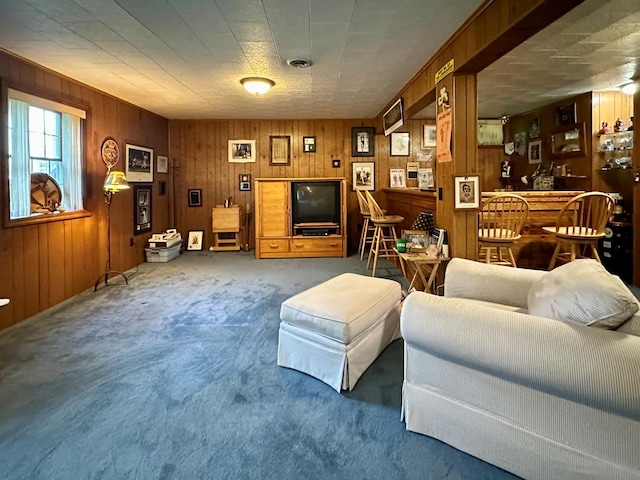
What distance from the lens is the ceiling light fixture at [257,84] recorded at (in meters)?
4.27

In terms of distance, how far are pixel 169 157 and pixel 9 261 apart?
387 cm

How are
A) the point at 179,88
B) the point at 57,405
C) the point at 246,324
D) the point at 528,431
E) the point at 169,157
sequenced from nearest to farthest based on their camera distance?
the point at 528,431
the point at 57,405
the point at 246,324
the point at 179,88
the point at 169,157

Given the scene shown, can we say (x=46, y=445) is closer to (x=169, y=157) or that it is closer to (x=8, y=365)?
(x=8, y=365)

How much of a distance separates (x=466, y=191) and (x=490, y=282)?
1.17m

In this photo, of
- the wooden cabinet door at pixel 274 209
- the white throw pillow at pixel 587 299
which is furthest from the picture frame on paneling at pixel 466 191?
the wooden cabinet door at pixel 274 209

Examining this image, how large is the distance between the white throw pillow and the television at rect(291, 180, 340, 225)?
190 inches

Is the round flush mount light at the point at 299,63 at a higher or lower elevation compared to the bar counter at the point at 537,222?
higher

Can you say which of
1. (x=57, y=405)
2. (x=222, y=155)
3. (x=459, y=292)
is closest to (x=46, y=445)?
(x=57, y=405)

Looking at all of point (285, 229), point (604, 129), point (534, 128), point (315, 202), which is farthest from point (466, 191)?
point (534, 128)

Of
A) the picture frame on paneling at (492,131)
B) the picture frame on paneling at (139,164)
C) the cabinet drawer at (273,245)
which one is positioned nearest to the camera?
the picture frame on paneling at (139,164)

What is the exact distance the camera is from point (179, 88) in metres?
4.69

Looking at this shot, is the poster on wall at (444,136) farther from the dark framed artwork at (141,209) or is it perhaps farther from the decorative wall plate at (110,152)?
the dark framed artwork at (141,209)

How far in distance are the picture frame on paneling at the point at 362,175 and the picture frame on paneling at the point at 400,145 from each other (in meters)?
0.44

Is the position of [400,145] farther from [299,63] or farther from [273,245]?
[299,63]
